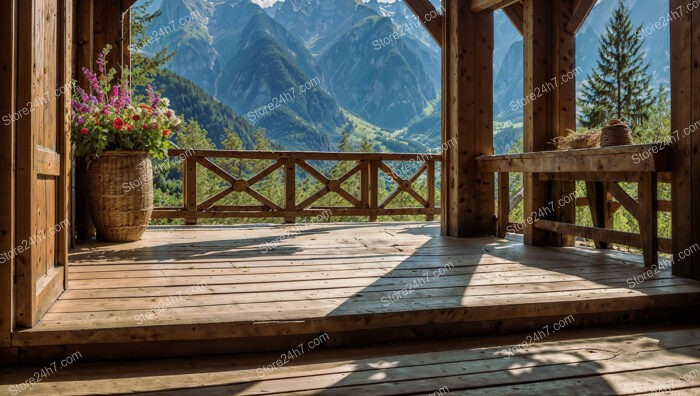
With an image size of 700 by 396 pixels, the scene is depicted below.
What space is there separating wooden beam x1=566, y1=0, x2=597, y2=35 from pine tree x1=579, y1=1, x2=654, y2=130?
27207mm

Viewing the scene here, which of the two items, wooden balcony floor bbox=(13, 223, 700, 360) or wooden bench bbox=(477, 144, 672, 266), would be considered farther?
wooden bench bbox=(477, 144, 672, 266)

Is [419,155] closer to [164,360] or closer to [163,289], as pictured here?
[163,289]

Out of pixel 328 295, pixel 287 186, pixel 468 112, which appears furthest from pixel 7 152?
pixel 287 186

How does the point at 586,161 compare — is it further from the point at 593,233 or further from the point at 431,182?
the point at 431,182

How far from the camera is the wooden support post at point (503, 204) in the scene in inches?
180

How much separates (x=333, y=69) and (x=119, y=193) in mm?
120938

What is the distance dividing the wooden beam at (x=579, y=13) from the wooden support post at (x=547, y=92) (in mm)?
54

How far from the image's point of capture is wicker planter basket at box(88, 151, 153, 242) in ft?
12.9

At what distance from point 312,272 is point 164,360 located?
1.19 m

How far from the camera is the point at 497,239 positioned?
15.1 ft

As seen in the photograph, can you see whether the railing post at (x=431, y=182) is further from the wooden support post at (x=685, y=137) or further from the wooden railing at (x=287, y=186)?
the wooden support post at (x=685, y=137)

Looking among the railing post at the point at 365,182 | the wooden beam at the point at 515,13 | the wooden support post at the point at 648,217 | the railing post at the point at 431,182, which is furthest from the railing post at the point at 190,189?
the wooden support post at the point at 648,217

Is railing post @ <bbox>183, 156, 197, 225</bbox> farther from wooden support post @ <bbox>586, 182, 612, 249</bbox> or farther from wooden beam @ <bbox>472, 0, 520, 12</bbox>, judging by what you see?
wooden support post @ <bbox>586, 182, 612, 249</bbox>

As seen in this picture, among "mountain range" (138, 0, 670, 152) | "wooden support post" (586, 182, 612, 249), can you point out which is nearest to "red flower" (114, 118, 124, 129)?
"wooden support post" (586, 182, 612, 249)
